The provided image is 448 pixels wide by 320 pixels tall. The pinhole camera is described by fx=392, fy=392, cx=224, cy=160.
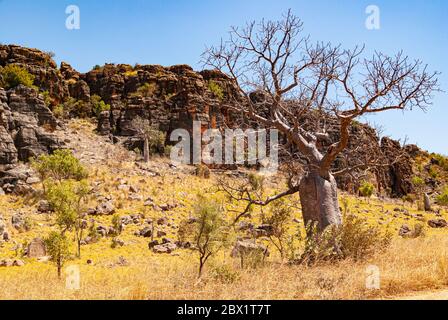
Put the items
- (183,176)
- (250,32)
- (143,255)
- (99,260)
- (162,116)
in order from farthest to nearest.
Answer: (162,116) < (183,176) < (143,255) < (99,260) < (250,32)

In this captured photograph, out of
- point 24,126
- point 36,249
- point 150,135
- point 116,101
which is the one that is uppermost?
Result: point 116,101

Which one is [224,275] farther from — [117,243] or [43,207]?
[43,207]

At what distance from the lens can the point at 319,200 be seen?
758 centimetres

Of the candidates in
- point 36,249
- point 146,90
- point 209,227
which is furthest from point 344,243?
point 146,90

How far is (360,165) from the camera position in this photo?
25.8ft

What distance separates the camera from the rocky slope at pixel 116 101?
89.8 feet

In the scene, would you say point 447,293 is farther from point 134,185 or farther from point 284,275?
point 134,185

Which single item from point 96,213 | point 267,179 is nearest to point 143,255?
point 96,213

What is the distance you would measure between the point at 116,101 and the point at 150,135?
8142 mm

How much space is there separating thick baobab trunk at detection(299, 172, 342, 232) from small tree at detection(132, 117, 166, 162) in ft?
93.1

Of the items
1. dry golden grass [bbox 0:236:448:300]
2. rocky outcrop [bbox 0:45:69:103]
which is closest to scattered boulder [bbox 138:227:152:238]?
dry golden grass [bbox 0:236:448:300]

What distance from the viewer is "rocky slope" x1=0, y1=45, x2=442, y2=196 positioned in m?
27.4

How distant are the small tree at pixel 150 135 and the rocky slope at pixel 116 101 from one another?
2.22 ft

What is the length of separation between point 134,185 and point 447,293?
68.4 ft
